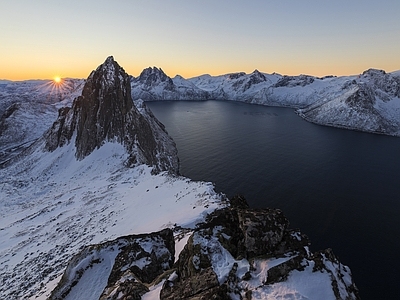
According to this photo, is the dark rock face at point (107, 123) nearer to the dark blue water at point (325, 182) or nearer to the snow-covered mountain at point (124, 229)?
the snow-covered mountain at point (124, 229)

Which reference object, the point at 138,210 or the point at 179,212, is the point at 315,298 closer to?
the point at 179,212

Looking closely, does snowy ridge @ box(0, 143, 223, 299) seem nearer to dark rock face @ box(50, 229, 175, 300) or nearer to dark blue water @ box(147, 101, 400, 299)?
dark rock face @ box(50, 229, 175, 300)

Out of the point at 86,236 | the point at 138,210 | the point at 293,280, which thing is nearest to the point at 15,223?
the point at 86,236

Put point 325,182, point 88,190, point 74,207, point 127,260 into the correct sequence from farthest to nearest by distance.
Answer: point 325,182 < point 88,190 < point 74,207 < point 127,260

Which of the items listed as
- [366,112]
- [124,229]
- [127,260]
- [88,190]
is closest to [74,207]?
[88,190]

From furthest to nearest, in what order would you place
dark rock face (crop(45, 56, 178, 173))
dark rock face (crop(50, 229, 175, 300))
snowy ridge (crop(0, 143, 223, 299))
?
1. dark rock face (crop(45, 56, 178, 173))
2. snowy ridge (crop(0, 143, 223, 299))
3. dark rock face (crop(50, 229, 175, 300))

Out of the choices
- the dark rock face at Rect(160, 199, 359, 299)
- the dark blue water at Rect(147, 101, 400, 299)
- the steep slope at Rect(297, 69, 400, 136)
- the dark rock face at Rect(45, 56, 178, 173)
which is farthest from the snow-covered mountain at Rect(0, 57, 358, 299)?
the steep slope at Rect(297, 69, 400, 136)

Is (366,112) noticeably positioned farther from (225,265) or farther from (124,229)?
(225,265)
